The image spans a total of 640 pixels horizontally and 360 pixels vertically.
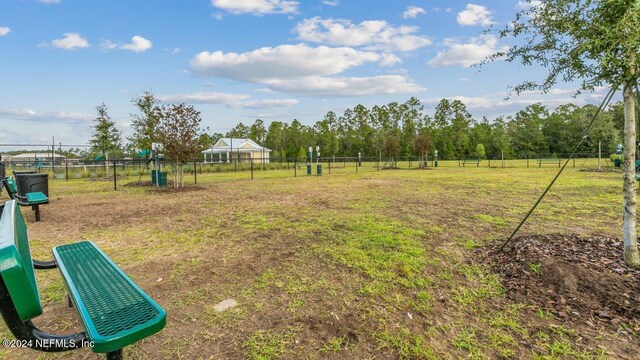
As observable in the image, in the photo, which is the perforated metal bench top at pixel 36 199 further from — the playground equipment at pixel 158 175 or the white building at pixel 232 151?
the white building at pixel 232 151

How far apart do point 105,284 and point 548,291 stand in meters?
3.72

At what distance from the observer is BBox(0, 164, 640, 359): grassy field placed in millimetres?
2387

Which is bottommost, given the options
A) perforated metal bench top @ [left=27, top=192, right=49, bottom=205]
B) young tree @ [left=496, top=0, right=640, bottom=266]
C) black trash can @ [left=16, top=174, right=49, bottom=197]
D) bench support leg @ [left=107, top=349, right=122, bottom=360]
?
bench support leg @ [left=107, top=349, right=122, bottom=360]

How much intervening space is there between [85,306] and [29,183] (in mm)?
8980

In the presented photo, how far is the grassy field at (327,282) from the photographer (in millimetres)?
2387

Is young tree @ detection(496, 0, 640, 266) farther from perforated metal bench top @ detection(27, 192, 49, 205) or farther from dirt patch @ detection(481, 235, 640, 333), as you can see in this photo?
perforated metal bench top @ detection(27, 192, 49, 205)

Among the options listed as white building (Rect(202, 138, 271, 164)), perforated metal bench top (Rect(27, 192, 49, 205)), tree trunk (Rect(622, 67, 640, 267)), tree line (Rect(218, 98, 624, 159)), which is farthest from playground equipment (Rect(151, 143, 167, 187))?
tree line (Rect(218, 98, 624, 159))

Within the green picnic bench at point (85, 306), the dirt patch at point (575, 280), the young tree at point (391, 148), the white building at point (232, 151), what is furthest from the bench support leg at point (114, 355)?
the white building at point (232, 151)

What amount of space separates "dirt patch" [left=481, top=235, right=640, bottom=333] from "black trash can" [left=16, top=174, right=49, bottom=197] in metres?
10.4

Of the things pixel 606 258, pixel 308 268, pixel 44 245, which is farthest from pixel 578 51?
pixel 44 245

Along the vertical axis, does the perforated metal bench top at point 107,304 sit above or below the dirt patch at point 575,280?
above

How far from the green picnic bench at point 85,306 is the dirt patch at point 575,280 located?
3137 millimetres

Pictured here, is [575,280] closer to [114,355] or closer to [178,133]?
[114,355]

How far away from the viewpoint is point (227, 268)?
12.9 ft
